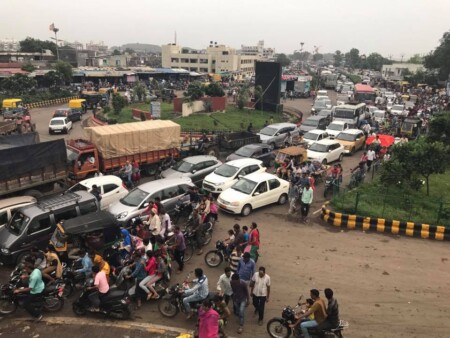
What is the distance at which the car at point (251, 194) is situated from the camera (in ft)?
46.0

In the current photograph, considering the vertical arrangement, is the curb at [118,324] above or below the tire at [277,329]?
below

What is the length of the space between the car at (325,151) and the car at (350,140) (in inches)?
79.9

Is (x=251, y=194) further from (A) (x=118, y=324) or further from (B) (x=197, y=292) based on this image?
(A) (x=118, y=324)

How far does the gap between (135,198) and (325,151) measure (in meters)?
12.5

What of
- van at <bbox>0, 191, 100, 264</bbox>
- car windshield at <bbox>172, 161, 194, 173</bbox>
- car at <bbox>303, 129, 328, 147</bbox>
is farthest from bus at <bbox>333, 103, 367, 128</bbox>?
van at <bbox>0, 191, 100, 264</bbox>

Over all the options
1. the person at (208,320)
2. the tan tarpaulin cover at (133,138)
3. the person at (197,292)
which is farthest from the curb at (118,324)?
the tan tarpaulin cover at (133,138)

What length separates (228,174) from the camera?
52.9 ft

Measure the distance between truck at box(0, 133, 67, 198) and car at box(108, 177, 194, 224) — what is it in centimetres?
371

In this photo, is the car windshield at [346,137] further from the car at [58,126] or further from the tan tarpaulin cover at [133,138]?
the car at [58,126]

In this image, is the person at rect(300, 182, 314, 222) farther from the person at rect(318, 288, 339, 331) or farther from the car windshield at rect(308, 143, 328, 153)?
the car windshield at rect(308, 143, 328, 153)

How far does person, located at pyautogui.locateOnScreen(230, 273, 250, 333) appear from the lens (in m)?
7.71

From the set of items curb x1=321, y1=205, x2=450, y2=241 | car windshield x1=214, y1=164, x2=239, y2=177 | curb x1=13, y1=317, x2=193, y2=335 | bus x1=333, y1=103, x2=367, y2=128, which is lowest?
curb x1=13, y1=317, x2=193, y2=335

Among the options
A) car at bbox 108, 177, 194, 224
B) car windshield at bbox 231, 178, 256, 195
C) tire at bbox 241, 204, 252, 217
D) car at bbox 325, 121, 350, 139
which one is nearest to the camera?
car at bbox 108, 177, 194, 224

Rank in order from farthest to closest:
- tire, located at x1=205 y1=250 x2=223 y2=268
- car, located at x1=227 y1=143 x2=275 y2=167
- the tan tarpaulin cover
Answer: car, located at x1=227 y1=143 x2=275 y2=167 < the tan tarpaulin cover < tire, located at x1=205 y1=250 x2=223 y2=268
